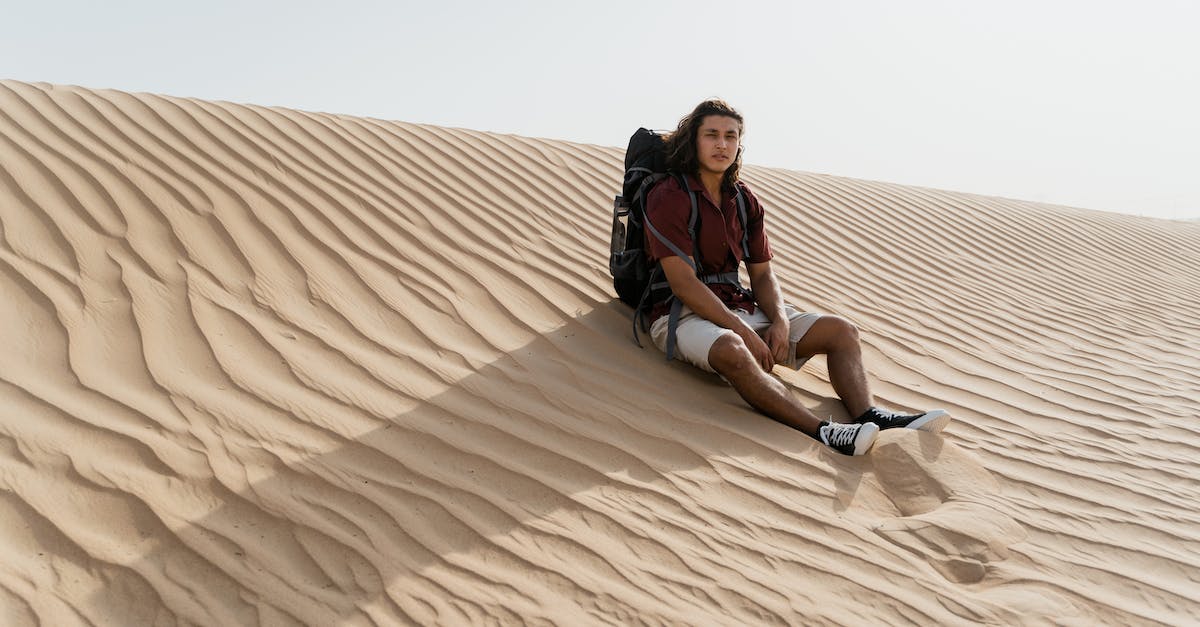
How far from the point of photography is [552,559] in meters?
2.43

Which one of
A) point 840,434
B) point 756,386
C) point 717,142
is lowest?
point 840,434

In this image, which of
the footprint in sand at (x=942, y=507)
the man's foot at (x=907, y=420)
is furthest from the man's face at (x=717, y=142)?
the footprint in sand at (x=942, y=507)

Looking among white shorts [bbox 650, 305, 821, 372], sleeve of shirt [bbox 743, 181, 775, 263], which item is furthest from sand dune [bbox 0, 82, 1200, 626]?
sleeve of shirt [bbox 743, 181, 775, 263]

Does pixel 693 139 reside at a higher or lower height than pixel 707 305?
higher

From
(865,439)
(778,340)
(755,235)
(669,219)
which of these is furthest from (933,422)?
(669,219)

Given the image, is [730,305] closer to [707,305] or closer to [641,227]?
[707,305]

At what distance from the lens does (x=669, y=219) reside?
3793 mm

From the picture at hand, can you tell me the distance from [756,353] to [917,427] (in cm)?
69

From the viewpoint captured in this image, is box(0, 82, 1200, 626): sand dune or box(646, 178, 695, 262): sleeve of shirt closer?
box(0, 82, 1200, 626): sand dune

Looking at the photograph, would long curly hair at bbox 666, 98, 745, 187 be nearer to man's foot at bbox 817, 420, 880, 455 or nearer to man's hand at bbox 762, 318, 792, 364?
man's hand at bbox 762, 318, 792, 364

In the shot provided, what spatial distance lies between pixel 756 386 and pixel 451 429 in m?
1.19

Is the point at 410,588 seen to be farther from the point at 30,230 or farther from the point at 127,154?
the point at 127,154

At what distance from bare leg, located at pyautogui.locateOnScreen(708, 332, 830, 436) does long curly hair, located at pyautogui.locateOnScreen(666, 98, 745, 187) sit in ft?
2.74

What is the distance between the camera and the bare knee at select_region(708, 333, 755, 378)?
3.47m
